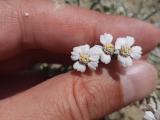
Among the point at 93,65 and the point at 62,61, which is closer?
the point at 93,65

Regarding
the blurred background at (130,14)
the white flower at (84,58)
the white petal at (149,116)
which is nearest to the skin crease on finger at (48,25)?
the white flower at (84,58)

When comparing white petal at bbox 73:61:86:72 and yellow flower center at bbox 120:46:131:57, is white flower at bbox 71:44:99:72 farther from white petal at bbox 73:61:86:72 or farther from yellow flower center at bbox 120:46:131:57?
yellow flower center at bbox 120:46:131:57

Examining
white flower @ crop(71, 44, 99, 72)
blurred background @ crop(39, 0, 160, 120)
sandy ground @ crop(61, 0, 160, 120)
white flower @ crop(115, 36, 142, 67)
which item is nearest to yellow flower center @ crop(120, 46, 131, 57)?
white flower @ crop(115, 36, 142, 67)

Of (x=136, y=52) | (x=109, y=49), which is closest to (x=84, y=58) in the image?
(x=109, y=49)

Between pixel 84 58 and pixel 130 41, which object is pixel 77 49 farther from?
pixel 130 41

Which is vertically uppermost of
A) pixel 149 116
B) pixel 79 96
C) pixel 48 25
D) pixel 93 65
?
pixel 48 25

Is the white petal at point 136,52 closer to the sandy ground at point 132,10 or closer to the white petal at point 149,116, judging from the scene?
the white petal at point 149,116

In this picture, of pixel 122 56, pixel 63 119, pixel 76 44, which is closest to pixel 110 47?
pixel 122 56
